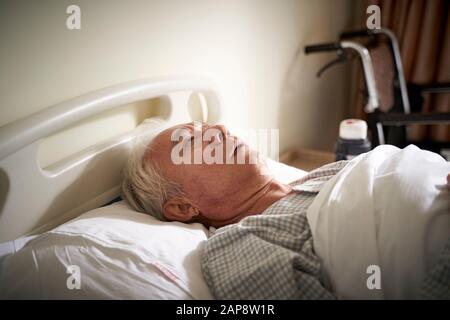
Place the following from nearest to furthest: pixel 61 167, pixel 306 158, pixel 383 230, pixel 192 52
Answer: pixel 383 230 < pixel 61 167 < pixel 192 52 < pixel 306 158

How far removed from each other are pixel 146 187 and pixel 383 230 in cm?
57

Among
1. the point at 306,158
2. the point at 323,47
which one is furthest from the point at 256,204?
the point at 323,47

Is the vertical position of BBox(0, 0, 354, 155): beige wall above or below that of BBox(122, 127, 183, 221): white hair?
above

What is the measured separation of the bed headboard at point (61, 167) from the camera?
2.33 ft

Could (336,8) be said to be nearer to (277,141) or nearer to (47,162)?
(277,141)

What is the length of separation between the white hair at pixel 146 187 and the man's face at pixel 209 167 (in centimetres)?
2

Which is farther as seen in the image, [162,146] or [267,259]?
[162,146]

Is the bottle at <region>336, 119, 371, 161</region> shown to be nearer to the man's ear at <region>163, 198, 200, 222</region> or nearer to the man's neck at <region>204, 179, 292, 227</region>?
the man's neck at <region>204, 179, 292, 227</region>

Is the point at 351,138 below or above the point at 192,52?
below

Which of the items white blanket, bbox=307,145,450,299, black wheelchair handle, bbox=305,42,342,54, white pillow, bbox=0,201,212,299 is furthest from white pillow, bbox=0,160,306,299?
black wheelchair handle, bbox=305,42,342,54

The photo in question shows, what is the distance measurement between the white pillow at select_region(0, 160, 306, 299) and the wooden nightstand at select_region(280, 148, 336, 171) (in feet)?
3.83

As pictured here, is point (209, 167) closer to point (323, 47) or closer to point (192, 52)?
point (192, 52)

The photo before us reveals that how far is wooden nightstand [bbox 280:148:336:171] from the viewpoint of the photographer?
1.76 meters

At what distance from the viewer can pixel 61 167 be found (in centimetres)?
81
